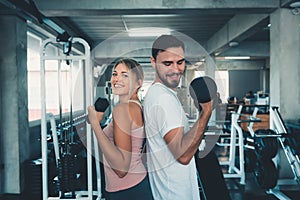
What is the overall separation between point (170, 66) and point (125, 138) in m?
0.23

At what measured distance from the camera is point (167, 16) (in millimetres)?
3793

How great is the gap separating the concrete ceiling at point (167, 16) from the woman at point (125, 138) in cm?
85

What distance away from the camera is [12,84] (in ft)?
8.14

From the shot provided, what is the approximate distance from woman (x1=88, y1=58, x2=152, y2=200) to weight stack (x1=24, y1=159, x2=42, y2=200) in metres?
1.88

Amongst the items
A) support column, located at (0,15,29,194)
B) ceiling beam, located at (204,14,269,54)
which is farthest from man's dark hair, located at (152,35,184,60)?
ceiling beam, located at (204,14,269,54)

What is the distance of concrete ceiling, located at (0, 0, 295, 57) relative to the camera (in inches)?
100

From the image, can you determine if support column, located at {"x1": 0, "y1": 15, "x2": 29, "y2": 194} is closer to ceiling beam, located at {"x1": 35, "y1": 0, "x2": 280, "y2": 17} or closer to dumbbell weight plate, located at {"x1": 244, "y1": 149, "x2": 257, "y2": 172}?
ceiling beam, located at {"x1": 35, "y1": 0, "x2": 280, "y2": 17}

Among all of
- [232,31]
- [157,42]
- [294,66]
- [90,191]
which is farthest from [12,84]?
[232,31]

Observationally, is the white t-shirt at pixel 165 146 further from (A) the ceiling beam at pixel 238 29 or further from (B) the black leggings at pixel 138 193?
(A) the ceiling beam at pixel 238 29

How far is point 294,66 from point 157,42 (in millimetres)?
2260

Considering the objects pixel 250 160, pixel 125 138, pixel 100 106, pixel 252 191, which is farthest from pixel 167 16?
pixel 125 138

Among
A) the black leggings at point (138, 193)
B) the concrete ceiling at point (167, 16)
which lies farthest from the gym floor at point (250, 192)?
the black leggings at point (138, 193)

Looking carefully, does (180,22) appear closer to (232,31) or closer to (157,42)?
(232,31)

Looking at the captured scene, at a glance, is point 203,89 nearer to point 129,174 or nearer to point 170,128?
point 170,128
